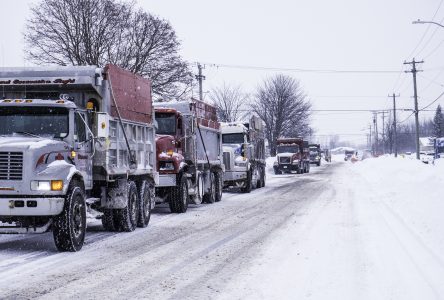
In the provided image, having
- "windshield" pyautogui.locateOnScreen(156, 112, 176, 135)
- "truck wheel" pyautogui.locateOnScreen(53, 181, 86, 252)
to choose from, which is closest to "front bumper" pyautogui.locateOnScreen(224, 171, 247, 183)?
"windshield" pyautogui.locateOnScreen(156, 112, 176, 135)

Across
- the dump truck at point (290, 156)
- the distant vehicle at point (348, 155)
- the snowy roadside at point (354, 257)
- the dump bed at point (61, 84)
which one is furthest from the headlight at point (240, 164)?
the distant vehicle at point (348, 155)

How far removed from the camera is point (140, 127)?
13266 millimetres

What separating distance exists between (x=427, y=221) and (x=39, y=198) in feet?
24.1

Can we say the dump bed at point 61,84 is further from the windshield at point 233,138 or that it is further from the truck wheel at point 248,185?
the windshield at point 233,138

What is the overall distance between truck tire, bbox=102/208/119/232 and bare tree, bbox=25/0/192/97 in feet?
90.3

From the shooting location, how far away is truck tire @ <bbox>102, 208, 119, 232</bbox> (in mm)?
12156

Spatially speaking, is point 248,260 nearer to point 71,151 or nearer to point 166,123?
point 71,151

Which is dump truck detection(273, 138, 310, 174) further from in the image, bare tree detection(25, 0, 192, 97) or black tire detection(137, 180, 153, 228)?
black tire detection(137, 180, 153, 228)

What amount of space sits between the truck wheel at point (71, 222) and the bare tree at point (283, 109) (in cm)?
7540

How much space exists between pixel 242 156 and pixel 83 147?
613 inches

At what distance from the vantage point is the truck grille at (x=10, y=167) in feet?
28.9

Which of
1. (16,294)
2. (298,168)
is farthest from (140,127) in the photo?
(298,168)

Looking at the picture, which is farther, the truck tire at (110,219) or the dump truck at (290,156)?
the dump truck at (290,156)

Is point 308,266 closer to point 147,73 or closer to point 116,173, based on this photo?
point 116,173
